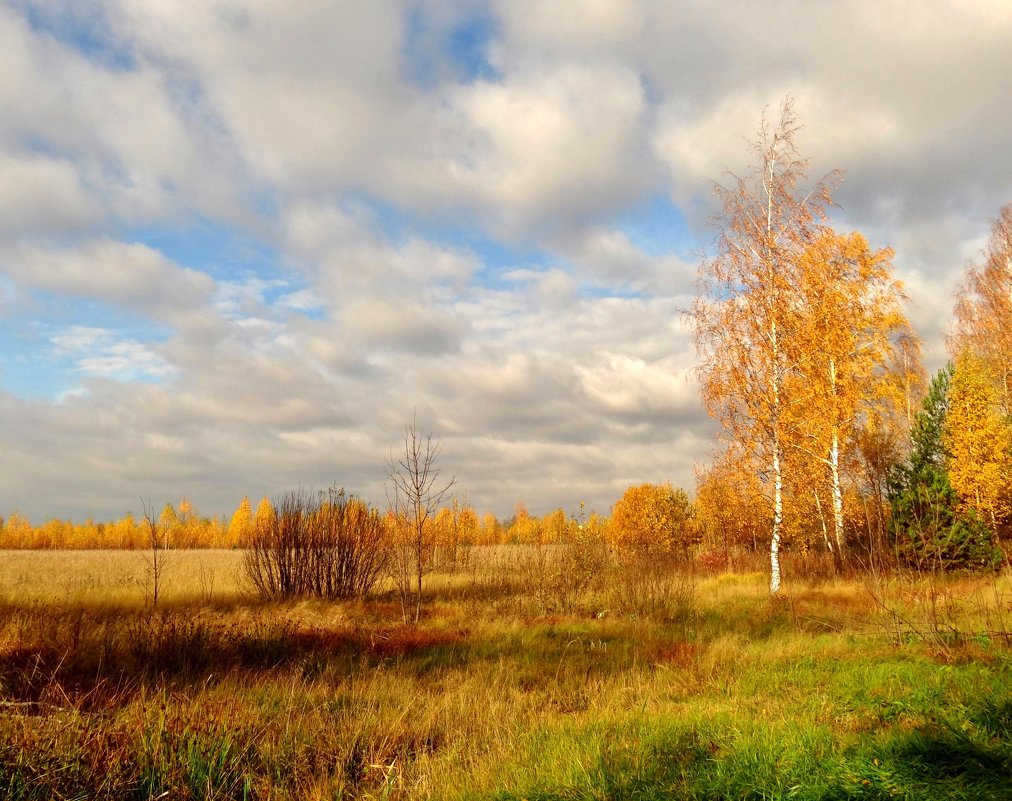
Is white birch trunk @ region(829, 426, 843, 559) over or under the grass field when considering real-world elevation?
over

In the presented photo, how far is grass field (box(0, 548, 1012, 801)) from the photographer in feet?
12.8

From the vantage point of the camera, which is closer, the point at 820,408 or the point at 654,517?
the point at 820,408

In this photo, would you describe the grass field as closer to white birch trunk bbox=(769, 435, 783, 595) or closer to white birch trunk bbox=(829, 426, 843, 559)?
white birch trunk bbox=(769, 435, 783, 595)

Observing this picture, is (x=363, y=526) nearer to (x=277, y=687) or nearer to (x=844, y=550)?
(x=277, y=687)

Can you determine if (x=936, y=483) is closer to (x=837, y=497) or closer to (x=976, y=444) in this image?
(x=837, y=497)

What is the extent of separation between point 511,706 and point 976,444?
68.5 ft

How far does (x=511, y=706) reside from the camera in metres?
6.65

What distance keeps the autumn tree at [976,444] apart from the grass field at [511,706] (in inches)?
414

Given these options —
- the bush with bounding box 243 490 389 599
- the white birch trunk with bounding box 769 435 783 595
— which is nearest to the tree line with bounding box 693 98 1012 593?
the white birch trunk with bounding box 769 435 783 595

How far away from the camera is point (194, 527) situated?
80.4 m

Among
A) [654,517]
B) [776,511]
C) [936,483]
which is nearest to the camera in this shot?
[776,511]

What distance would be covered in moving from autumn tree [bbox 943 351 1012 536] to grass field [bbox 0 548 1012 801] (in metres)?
10.5

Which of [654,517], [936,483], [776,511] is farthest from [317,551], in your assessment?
[654,517]

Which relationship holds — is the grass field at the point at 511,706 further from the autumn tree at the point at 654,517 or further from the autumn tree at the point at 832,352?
the autumn tree at the point at 654,517
